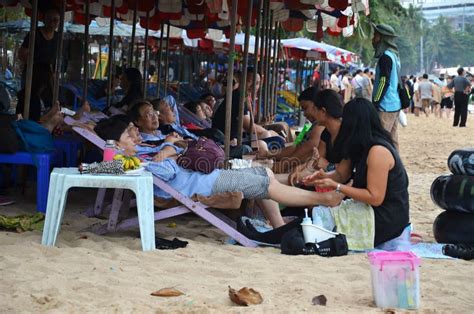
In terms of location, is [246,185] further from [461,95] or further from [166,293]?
[461,95]

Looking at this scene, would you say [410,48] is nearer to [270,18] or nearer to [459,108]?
[459,108]

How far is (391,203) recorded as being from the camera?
571 cm

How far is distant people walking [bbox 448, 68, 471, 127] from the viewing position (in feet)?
79.8

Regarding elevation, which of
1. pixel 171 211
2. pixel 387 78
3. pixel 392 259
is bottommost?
pixel 171 211

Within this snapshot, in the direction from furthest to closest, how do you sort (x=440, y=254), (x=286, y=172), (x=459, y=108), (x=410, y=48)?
(x=410, y=48)
(x=459, y=108)
(x=286, y=172)
(x=440, y=254)

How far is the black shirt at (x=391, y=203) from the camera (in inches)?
223

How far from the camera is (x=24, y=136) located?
6734mm

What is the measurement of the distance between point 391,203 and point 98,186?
1.90 meters

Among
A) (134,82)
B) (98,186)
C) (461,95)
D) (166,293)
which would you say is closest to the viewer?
(166,293)

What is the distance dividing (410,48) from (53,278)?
10044 cm

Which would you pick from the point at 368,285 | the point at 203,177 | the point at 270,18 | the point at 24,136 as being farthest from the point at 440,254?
the point at 270,18

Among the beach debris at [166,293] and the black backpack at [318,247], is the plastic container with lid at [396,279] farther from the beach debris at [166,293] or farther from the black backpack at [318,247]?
the black backpack at [318,247]

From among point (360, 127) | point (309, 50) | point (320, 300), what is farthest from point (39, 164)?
point (309, 50)

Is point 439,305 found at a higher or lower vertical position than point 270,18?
lower
